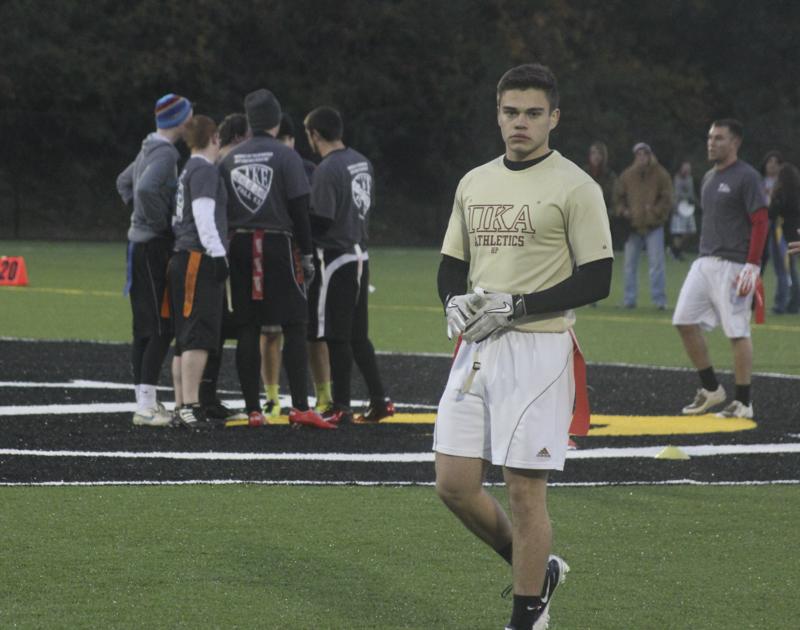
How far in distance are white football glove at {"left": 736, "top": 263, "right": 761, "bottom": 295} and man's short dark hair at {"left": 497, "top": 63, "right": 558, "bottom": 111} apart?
643cm

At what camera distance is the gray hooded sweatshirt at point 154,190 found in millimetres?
11156

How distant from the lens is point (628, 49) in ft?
188

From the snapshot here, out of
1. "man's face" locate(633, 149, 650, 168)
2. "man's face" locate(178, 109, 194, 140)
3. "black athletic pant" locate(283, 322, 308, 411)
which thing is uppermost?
"man's face" locate(178, 109, 194, 140)

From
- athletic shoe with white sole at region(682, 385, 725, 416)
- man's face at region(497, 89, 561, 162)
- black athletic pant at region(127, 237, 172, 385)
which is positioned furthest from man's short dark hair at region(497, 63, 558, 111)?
athletic shoe with white sole at region(682, 385, 725, 416)

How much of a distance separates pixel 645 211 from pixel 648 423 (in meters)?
11.2

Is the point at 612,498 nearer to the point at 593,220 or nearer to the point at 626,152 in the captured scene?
the point at 593,220

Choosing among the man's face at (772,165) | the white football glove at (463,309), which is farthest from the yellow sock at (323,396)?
the man's face at (772,165)

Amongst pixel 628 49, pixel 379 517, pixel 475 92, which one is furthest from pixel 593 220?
pixel 628 49

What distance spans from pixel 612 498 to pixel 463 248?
3001 millimetres

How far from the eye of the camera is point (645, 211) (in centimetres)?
2281

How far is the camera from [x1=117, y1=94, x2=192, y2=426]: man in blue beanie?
1120 centimetres

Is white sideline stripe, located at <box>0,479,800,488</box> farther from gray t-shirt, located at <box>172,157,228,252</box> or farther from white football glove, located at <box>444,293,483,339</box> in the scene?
white football glove, located at <box>444,293,483,339</box>

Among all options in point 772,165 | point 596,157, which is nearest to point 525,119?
point 596,157

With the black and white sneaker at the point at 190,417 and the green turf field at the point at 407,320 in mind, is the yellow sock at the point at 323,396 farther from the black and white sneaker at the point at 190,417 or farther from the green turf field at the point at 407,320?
the green turf field at the point at 407,320
